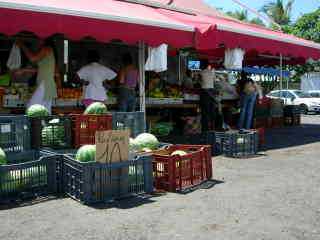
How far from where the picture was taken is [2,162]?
581 cm

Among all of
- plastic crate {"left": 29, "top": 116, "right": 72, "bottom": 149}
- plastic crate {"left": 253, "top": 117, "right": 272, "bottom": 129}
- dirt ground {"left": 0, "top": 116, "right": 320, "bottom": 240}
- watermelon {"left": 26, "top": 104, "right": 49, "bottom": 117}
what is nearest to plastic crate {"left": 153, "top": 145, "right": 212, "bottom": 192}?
dirt ground {"left": 0, "top": 116, "right": 320, "bottom": 240}

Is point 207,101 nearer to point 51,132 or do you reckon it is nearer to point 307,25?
point 51,132

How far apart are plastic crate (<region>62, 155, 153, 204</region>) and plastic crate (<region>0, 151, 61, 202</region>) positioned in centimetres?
13

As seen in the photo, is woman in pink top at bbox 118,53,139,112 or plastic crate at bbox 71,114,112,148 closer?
plastic crate at bbox 71,114,112,148

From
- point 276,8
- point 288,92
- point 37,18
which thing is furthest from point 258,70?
point 276,8

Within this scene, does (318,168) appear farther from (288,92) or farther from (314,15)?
(314,15)

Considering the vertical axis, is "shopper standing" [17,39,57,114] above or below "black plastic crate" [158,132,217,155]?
above

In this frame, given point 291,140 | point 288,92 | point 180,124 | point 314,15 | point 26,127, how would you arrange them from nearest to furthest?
point 26,127 < point 291,140 < point 180,124 < point 288,92 < point 314,15

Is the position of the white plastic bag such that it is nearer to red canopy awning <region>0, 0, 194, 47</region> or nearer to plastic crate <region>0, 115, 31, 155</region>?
red canopy awning <region>0, 0, 194, 47</region>

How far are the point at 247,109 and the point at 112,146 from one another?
803cm

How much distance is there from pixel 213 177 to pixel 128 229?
277cm

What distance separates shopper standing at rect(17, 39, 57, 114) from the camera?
9438mm

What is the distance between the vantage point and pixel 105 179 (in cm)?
567

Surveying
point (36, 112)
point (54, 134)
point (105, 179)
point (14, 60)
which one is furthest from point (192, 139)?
point (105, 179)
